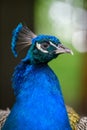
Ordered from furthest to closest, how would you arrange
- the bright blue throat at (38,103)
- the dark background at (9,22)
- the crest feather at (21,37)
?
the dark background at (9,22) → the crest feather at (21,37) → the bright blue throat at (38,103)

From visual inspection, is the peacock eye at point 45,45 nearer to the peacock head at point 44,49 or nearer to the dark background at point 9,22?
the peacock head at point 44,49

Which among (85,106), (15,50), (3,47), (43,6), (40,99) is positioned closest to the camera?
(40,99)

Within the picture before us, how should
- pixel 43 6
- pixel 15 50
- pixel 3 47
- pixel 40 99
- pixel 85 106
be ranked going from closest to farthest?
1. pixel 40 99
2. pixel 15 50
3. pixel 3 47
4. pixel 43 6
5. pixel 85 106

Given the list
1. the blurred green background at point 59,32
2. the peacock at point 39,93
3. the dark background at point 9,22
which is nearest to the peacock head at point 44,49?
the peacock at point 39,93

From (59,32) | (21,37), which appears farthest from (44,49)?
(59,32)

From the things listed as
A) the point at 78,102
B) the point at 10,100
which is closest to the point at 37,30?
the point at 10,100

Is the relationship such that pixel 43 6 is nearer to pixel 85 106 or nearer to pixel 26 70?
pixel 85 106

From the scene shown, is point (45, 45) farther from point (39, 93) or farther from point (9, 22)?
point (9, 22)
